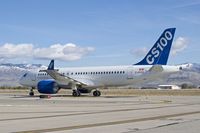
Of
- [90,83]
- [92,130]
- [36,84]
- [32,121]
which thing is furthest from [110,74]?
[92,130]

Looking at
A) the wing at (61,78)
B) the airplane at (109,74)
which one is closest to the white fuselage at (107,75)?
the airplane at (109,74)

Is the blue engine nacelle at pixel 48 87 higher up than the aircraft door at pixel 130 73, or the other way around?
the aircraft door at pixel 130 73

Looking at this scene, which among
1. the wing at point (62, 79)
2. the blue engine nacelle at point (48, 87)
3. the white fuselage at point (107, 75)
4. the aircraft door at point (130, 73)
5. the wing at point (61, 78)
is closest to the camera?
the white fuselage at point (107, 75)

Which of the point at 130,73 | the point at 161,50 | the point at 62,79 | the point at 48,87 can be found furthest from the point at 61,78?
the point at 161,50

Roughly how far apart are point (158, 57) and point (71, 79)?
11.5 meters

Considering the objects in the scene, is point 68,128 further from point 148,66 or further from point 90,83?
point 90,83

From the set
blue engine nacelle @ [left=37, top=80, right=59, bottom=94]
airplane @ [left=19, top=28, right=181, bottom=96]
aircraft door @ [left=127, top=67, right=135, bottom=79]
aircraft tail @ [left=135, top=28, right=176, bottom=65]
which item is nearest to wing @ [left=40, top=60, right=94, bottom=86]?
airplane @ [left=19, top=28, right=181, bottom=96]

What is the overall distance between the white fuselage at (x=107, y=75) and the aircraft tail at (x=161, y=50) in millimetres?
1429

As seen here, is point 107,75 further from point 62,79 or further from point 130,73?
point 62,79

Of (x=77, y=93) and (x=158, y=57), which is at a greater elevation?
(x=158, y=57)

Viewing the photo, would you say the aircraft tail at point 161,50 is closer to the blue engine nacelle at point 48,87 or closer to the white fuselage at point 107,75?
the white fuselage at point 107,75

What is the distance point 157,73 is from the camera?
56.0 m

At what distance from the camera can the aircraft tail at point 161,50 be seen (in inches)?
2266

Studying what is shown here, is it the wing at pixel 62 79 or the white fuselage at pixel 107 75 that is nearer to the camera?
the white fuselage at pixel 107 75
